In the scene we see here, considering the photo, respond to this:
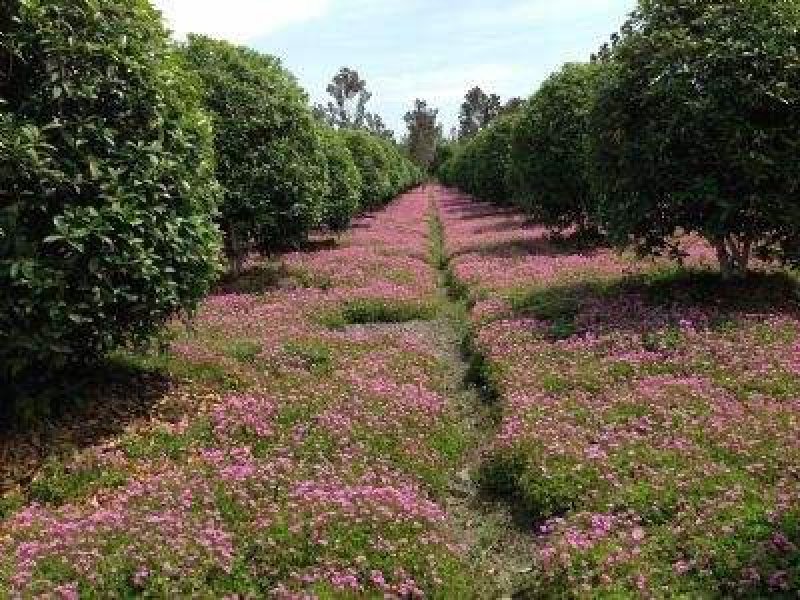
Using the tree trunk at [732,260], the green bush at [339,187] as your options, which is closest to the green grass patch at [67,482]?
the tree trunk at [732,260]

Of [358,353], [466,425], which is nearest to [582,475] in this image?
[466,425]

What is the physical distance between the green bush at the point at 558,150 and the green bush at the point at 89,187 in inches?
816

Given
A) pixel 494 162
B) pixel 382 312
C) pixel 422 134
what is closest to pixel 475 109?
pixel 422 134

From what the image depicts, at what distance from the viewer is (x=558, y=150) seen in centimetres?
3256

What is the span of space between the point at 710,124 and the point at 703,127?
0.18 metres

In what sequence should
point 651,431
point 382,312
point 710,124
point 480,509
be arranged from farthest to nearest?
point 382,312, point 710,124, point 651,431, point 480,509

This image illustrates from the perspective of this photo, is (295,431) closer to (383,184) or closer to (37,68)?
(37,68)

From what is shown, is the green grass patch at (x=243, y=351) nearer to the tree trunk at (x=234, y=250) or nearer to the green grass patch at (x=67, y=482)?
the green grass patch at (x=67, y=482)

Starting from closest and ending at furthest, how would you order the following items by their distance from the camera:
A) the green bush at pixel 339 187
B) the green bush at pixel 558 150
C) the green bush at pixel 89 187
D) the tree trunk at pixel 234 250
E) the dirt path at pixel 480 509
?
the dirt path at pixel 480 509, the green bush at pixel 89 187, the tree trunk at pixel 234 250, the green bush at pixel 558 150, the green bush at pixel 339 187

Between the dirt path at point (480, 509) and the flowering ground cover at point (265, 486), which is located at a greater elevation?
the flowering ground cover at point (265, 486)

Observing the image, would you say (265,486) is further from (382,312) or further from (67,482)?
(382,312)

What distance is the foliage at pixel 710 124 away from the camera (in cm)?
1758

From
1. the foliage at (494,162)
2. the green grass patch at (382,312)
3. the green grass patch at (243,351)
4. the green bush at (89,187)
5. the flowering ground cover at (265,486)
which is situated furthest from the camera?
the foliage at (494,162)

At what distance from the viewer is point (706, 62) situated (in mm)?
18172
